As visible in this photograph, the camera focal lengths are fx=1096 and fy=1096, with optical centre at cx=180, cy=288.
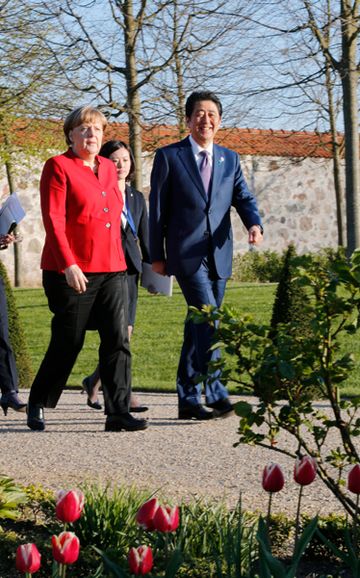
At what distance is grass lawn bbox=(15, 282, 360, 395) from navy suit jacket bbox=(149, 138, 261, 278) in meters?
2.42

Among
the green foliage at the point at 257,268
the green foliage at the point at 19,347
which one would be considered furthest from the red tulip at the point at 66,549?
the green foliage at the point at 257,268

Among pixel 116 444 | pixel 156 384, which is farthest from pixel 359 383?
pixel 116 444

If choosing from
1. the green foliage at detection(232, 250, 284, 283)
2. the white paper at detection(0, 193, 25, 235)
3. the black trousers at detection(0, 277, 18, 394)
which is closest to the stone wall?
the green foliage at detection(232, 250, 284, 283)

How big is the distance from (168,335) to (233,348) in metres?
10.0

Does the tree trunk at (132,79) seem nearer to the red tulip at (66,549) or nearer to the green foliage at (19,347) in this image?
the green foliage at (19,347)

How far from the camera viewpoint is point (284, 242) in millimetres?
27406

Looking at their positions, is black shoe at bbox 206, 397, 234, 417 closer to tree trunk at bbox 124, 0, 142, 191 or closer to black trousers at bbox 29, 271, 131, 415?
black trousers at bbox 29, 271, 131, 415

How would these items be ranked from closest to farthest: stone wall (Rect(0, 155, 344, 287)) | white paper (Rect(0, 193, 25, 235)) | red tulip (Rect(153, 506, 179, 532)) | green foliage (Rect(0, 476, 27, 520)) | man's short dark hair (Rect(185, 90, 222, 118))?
red tulip (Rect(153, 506, 179, 532)), green foliage (Rect(0, 476, 27, 520)), man's short dark hair (Rect(185, 90, 222, 118)), white paper (Rect(0, 193, 25, 235)), stone wall (Rect(0, 155, 344, 287))

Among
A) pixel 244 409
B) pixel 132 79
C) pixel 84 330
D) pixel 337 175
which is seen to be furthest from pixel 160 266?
pixel 337 175

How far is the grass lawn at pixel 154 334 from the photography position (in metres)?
11.2

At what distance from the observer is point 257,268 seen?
24.1 m

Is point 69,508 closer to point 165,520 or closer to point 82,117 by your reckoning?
point 165,520

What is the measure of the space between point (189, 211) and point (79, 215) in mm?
1006

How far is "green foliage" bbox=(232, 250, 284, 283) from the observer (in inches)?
930
